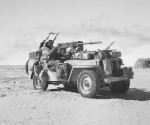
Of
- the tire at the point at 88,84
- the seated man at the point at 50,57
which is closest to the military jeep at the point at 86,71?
the tire at the point at 88,84

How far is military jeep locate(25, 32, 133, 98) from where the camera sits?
11.2 meters

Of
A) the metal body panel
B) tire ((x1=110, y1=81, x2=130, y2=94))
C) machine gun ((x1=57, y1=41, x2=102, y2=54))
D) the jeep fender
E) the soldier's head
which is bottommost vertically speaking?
tire ((x1=110, y1=81, x2=130, y2=94))

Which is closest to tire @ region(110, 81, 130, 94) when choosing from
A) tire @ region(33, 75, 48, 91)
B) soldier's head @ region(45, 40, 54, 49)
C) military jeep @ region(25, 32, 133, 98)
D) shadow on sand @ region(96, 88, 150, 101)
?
military jeep @ region(25, 32, 133, 98)

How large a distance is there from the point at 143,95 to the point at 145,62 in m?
21.9

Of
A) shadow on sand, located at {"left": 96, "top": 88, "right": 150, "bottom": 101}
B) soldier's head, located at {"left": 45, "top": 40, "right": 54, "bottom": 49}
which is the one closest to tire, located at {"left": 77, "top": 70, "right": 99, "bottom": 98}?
shadow on sand, located at {"left": 96, "top": 88, "right": 150, "bottom": 101}

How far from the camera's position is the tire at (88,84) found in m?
10.9

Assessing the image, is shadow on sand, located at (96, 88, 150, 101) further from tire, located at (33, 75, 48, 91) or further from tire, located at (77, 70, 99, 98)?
tire, located at (33, 75, 48, 91)

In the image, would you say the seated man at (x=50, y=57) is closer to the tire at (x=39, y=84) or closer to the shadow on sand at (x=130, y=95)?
the tire at (x=39, y=84)

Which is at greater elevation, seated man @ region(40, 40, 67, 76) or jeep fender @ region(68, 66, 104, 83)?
seated man @ region(40, 40, 67, 76)

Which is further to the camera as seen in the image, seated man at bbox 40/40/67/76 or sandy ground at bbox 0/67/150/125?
seated man at bbox 40/40/67/76

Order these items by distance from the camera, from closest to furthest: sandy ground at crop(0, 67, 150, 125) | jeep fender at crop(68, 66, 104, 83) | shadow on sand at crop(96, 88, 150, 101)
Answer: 1. sandy ground at crop(0, 67, 150, 125)
2. jeep fender at crop(68, 66, 104, 83)
3. shadow on sand at crop(96, 88, 150, 101)

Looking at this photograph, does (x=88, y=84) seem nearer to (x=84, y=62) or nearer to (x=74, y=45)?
(x=84, y=62)

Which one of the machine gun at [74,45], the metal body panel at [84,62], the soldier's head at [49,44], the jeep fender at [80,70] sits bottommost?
the jeep fender at [80,70]

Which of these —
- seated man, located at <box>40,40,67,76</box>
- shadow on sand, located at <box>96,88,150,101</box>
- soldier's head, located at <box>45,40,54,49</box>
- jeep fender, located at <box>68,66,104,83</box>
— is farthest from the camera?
soldier's head, located at <box>45,40,54,49</box>
